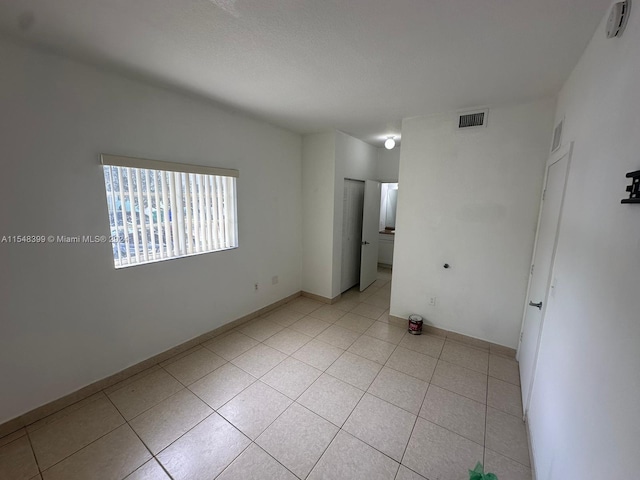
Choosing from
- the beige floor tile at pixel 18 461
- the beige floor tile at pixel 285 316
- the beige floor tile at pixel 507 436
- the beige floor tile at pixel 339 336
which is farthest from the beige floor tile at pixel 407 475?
the beige floor tile at pixel 18 461

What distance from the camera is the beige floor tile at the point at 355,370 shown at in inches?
91.6

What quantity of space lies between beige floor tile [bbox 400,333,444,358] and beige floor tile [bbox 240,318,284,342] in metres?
1.54

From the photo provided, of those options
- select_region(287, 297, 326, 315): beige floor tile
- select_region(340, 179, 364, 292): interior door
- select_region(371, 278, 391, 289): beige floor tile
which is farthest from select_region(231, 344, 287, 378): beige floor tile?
select_region(371, 278, 391, 289): beige floor tile

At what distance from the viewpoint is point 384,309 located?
3873 millimetres

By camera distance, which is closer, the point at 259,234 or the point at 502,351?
the point at 502,351

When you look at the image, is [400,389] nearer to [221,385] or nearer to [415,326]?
[415,326]

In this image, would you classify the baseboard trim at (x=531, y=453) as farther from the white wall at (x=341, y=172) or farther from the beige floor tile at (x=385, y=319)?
the white wall at (x=341, y=172)

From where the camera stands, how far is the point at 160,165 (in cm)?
231

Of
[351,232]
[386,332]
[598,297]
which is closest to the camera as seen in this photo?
[598,297]

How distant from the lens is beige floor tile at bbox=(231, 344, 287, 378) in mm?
2453

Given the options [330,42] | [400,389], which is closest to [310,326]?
[400,389]

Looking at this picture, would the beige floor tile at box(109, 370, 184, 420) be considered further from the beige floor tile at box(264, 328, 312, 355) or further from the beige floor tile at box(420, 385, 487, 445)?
the beige floor tile at box(420, 385, 487, 445)

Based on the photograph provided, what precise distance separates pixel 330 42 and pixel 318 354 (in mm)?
2686

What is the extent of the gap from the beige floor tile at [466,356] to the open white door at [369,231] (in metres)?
1.92
